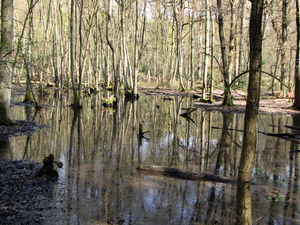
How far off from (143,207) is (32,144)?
19.1ft

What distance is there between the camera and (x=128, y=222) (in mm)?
4520

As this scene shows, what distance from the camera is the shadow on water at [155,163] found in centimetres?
490

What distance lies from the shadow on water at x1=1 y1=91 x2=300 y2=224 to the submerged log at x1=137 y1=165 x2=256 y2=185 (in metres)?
0.17

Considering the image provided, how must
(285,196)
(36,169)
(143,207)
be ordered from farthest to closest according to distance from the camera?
(36,169) → (285,196) → (143,207)

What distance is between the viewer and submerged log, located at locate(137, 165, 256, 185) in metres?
6.42

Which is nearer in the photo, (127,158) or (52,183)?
(52,183)

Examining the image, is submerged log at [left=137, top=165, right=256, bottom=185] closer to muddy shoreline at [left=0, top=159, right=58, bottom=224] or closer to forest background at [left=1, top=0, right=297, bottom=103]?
muddy shoreline at [left=0, top=159, right=58, bottom=224]

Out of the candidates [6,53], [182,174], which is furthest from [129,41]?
[182,174]

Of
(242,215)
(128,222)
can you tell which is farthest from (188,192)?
(242,215)

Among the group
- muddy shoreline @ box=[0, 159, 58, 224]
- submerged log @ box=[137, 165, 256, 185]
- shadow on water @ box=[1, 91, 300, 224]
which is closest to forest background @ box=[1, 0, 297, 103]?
shadow on water @ box=[1, 91, 300, 224]

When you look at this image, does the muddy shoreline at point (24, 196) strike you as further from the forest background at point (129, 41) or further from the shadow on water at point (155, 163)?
the forest background at point (129, 41)

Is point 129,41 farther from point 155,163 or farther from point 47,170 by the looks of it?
point 47,170

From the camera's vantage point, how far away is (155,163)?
7844 mm

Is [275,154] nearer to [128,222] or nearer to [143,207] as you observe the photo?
[143,207]
